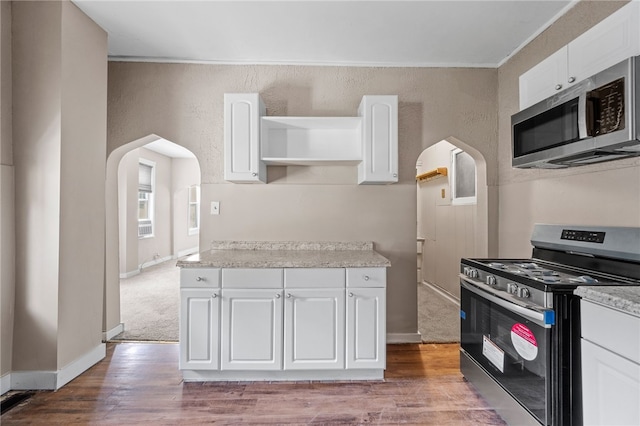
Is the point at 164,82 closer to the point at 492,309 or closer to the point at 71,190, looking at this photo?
the point at 71,190

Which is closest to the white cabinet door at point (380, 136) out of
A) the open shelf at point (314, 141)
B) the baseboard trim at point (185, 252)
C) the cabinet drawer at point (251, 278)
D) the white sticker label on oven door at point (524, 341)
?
the open shelf at point (314, 141)

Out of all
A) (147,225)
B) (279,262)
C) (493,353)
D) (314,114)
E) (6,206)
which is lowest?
(493,353)

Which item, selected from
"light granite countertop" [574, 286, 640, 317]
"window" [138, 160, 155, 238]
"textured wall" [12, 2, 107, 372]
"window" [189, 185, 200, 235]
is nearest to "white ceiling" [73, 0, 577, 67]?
"textured wall" [12, 2, 107, 372]

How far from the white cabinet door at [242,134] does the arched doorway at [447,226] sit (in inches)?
74.7

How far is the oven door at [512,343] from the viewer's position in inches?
61.2

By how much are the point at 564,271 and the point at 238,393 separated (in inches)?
86.0

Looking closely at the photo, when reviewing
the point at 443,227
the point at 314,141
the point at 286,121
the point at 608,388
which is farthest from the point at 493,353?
the point at 443,227

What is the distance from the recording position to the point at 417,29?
256 centimetres

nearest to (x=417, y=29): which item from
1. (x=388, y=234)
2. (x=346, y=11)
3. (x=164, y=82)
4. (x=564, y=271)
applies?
(x=346, y=11)

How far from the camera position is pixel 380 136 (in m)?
2.73

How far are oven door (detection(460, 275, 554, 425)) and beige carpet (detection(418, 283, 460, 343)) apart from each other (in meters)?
0.95

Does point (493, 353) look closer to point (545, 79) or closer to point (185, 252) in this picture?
point (545, 79)

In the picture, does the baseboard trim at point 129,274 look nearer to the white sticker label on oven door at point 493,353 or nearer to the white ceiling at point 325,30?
the white ceiling at point 325,30

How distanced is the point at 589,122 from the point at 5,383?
3.72 metres
